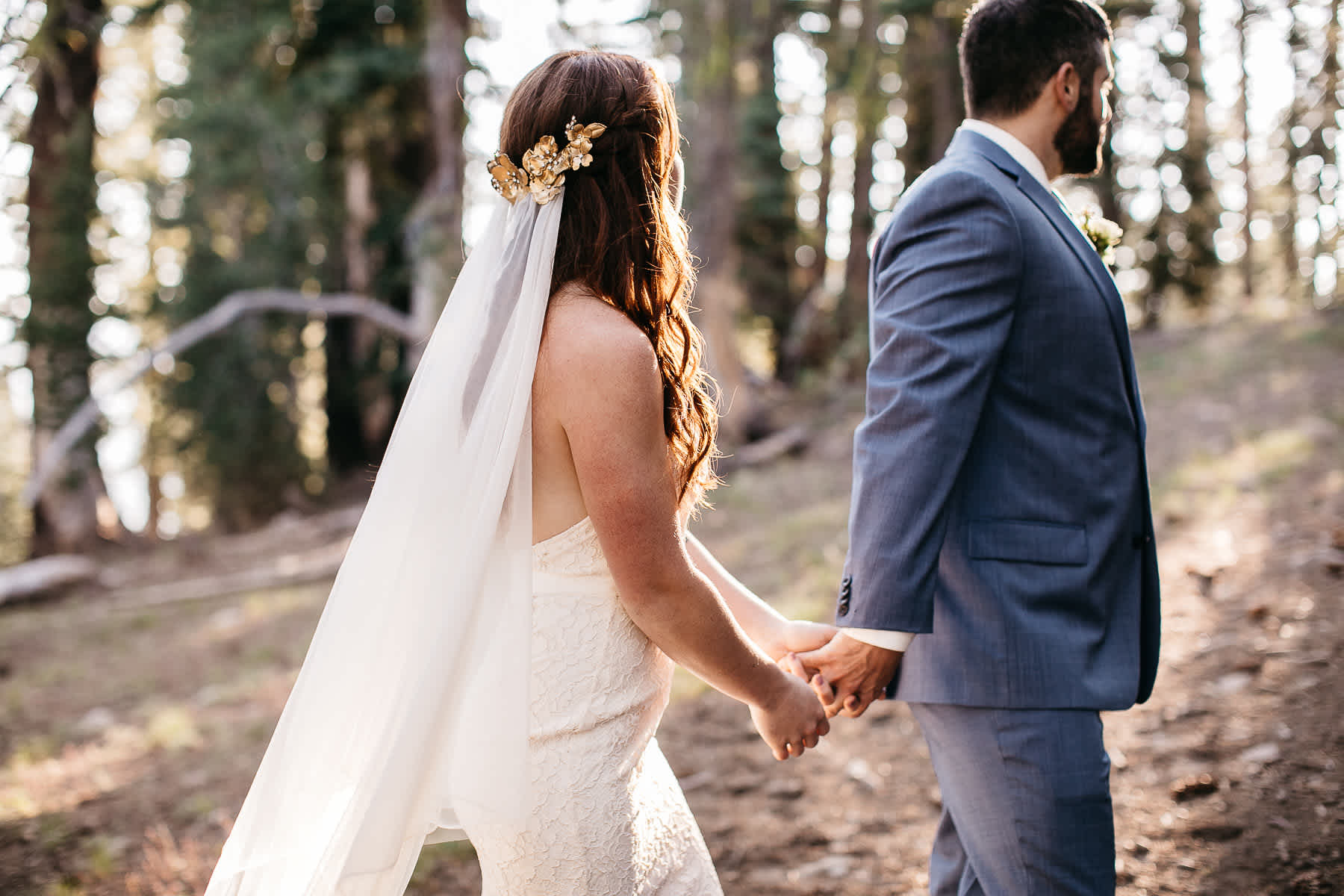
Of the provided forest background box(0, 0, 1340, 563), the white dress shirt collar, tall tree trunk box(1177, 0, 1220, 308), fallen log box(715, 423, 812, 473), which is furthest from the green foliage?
the white dress shirt collar

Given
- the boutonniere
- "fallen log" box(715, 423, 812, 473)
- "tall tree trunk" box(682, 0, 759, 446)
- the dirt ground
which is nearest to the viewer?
the boutonniere

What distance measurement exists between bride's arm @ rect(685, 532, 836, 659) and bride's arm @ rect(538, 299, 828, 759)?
49cm

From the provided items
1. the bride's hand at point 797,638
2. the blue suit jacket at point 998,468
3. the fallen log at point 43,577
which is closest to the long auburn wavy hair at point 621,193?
the blue suit jacket at point 998,468

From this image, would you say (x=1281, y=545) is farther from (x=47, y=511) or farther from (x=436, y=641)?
(x=47, y=511)

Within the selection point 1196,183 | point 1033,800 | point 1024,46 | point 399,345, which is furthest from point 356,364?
point 1033,800

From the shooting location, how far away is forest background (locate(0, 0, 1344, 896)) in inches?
183

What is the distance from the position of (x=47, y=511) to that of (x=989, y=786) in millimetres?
15860

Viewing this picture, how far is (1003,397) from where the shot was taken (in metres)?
2.19

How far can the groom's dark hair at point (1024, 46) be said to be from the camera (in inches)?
93.4

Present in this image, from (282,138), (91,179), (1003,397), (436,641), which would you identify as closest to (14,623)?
(91,179)

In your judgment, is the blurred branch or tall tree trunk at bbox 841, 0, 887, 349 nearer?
the blurred branch

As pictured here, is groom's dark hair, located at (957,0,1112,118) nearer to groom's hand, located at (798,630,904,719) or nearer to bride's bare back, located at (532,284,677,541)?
bride's bare back, located at (532,284,677,541)

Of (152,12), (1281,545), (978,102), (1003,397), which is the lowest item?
(1281,545)

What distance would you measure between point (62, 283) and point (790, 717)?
49.9 ft
